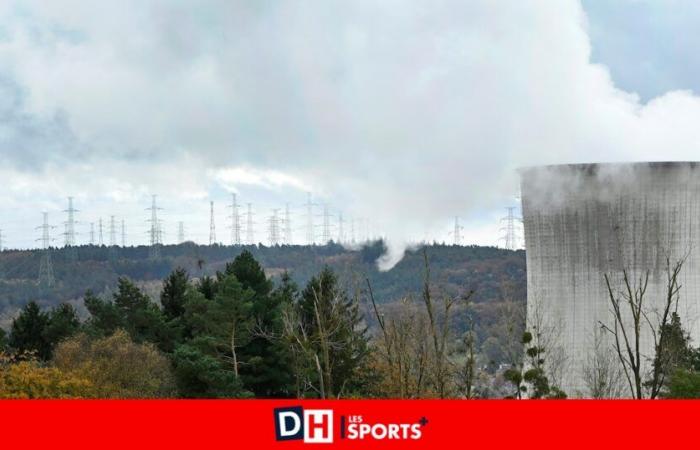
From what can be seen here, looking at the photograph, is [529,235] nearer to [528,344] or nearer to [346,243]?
[528,344]

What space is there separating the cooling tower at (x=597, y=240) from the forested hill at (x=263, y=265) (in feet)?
226

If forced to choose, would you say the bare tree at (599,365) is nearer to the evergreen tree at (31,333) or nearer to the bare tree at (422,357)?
the bare tree at (422,357)

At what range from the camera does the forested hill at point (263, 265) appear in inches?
4254

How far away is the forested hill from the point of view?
108062 mm

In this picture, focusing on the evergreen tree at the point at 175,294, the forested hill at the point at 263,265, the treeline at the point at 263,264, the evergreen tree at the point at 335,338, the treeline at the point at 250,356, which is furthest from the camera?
the treeline at the point at 263,264

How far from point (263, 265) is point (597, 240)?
97.3m

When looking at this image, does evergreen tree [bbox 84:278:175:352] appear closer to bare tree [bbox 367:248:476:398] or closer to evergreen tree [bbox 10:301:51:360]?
evergreen tree [bbox 10:301:51:360]

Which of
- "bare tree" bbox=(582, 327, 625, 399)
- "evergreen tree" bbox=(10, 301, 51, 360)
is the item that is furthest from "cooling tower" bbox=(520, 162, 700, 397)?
"evergreen tree" bbox=(10, 301, 51, 360)

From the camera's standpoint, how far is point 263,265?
124750mm

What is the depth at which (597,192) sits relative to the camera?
2952 cm

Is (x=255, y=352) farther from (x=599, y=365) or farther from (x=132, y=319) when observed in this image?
(x=599, y=365)

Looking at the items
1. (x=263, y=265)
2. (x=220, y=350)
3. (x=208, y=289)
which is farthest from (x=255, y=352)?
(x=263, y=265)

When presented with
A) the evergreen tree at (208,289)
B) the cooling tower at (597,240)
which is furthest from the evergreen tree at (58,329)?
the cooling tower at (597,240)

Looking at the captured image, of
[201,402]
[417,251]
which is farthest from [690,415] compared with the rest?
[417,251]
